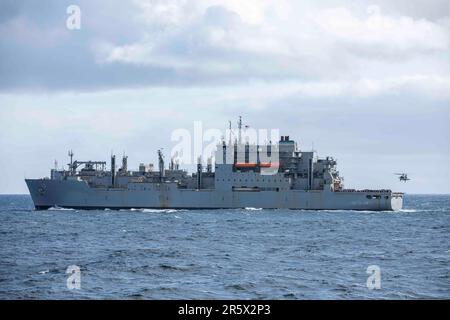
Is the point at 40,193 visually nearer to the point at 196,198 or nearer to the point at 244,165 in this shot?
the point at 196,198

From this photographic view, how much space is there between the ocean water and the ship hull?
1717 cm

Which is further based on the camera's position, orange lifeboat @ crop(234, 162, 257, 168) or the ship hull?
orange lifeboat @ crop(234, 162, 257, 168)

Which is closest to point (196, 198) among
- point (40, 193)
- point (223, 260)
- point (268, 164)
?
point (268, 164)

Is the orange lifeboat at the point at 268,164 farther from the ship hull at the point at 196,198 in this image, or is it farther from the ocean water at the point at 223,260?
the ocean water at the point at 223,260

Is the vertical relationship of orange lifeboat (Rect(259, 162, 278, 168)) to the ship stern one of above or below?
above

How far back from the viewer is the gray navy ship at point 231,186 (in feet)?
224

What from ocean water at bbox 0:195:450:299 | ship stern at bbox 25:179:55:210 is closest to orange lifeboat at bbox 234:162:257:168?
ocean water at bbox 0:195:450:299

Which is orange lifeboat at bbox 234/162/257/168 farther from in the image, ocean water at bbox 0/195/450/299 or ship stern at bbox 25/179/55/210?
ship stern at bbox 25/179/55/210

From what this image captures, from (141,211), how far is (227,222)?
60.7 feet

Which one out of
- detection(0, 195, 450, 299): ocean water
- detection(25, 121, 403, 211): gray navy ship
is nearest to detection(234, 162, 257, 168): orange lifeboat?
detection(25, 121, 403, 211): gray navy ship

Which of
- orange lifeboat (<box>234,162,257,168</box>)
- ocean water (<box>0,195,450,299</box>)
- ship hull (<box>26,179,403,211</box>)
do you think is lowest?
ocean water (<box>0,195,450,299</box>)

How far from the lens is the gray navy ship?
68250mm

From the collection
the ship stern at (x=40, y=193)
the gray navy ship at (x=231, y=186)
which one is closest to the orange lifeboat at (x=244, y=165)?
the gray navy ship at (x=231, y=186)

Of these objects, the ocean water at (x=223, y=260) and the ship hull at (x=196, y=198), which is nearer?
the ocean water at (x=223, y=260)
